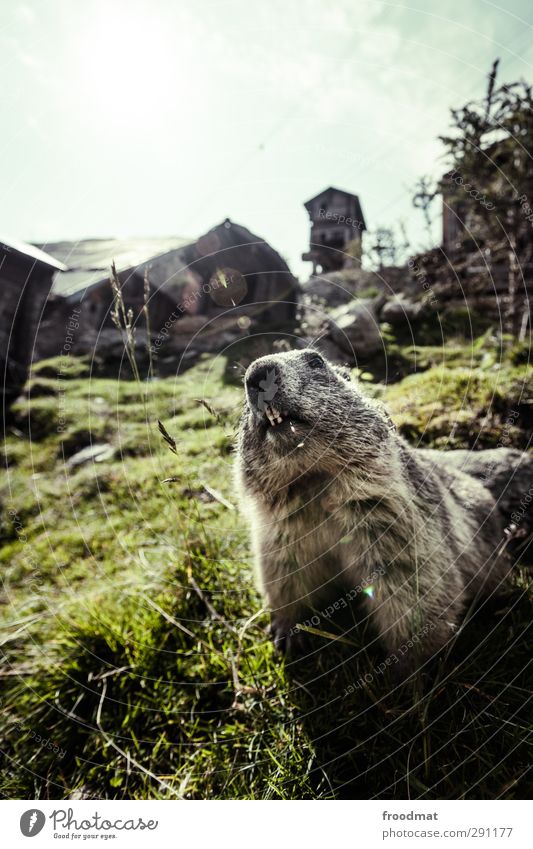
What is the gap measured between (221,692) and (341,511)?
3.91ft

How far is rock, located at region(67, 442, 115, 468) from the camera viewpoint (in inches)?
244

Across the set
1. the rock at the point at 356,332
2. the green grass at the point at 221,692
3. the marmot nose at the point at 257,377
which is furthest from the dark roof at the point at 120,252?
the rock at the point at 356,332

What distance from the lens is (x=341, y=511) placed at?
2.09 metres

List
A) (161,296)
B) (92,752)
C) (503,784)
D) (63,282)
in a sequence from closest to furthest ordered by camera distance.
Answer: (503,784) → (92,752) → (161,296) → (63,282)

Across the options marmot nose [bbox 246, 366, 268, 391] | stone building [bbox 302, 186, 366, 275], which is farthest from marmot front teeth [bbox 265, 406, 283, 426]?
stone building [bbox 302, 186, 366, 275]

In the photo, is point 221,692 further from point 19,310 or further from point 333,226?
point 19,310

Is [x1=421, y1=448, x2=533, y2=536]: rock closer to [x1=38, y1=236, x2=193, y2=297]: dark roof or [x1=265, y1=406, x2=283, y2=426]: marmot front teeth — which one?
[x1=265, y1=406, x2=283, y2=426]: marmot front teeth

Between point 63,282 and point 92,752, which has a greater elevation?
point 63,282

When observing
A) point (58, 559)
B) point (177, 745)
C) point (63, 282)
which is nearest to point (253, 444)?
point (177, 745)

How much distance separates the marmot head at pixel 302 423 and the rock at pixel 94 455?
475cm
